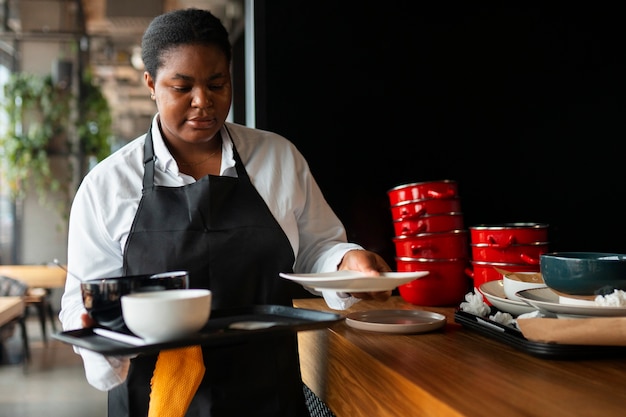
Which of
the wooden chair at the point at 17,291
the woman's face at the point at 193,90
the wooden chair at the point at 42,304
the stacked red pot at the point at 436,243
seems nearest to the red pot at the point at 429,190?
the stacked red pot at the point at 436,243

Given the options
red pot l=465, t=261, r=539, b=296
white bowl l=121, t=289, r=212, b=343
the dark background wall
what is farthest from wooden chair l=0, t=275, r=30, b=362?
white bowl l=121, t=289, r=212, b=343

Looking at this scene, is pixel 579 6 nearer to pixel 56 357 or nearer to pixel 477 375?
pixel 477 375

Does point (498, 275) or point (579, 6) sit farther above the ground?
point (579, 6)

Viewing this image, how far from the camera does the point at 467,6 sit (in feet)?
7.56

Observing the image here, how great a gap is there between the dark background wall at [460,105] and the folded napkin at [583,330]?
3.80ft

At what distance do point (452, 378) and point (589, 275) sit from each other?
35cm

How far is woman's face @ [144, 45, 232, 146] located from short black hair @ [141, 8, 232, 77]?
17 millimetres

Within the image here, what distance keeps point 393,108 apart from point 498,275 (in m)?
0.74

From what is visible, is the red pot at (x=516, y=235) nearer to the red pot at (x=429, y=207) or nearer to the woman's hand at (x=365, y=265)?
the red pot at (x=429, y=207)

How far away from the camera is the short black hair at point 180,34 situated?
151 centimetres

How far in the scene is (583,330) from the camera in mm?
1112

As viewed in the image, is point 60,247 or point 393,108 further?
point 60,247

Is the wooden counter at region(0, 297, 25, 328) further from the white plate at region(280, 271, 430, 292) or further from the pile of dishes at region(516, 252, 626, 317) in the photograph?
the pile of dishes at region(516, 252, 626, 317)

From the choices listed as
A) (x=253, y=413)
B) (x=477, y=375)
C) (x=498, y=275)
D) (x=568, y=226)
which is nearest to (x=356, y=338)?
(x=253, y=413)
